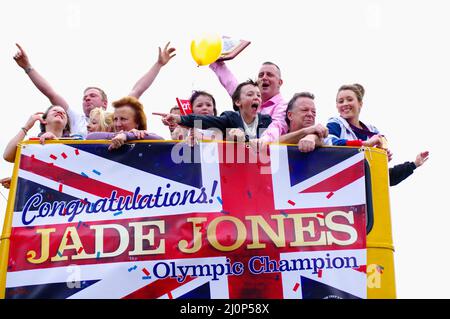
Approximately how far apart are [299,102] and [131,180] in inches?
72.9

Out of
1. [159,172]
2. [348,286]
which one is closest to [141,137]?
[159,172]

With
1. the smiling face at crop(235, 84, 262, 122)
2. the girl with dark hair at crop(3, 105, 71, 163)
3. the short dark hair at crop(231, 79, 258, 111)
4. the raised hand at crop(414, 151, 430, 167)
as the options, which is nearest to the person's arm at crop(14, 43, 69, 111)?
the girl with dark hair at crop(3, 105, 71, 163)

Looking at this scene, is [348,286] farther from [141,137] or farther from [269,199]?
[141,137]

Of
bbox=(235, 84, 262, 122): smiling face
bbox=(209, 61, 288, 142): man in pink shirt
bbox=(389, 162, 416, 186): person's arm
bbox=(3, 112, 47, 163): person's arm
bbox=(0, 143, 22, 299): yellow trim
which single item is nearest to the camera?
bbox=(0, 143, 22, 299): yellow trim

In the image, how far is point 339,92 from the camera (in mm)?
7625

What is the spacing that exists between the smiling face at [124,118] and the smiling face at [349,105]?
7.06ft

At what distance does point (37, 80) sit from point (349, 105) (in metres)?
3.24

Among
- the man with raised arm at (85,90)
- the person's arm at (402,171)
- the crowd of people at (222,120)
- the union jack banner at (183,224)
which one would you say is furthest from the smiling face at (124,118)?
the person's arm at (402,171)

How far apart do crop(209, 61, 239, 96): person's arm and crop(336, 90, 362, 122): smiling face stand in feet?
4.28

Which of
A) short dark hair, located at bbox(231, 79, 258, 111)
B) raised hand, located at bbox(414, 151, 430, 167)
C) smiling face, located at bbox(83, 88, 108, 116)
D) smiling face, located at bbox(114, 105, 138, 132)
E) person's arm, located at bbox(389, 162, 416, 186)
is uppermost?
smiling face, located at bbox(83, 88, 108, 116)

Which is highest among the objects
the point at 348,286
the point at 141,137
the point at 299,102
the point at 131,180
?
the point at 299,102

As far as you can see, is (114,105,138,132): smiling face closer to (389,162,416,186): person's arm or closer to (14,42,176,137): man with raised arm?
(14,42,176,137): man with raised arm

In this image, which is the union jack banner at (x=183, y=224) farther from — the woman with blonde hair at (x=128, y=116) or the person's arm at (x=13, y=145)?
the woman with blonde hair at (x=128, y=116)

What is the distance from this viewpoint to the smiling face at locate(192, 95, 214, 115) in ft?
24.2
